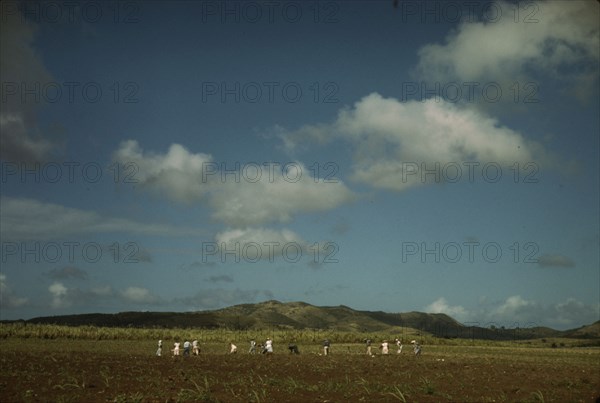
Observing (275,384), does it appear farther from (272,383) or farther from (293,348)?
(293,348)

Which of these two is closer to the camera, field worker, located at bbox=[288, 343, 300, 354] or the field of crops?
the field of crops

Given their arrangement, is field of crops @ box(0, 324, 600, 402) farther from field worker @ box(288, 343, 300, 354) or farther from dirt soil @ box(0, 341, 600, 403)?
field worker @ box(288, 343, 300, 354)

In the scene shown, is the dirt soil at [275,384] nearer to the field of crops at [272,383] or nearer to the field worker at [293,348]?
the field of crops at [272,383]

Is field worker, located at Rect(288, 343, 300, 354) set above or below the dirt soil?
below

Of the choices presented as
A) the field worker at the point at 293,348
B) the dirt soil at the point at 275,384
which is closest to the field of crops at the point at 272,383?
the dirt soil at the point at 275,384

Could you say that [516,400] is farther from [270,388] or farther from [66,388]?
[66,388]

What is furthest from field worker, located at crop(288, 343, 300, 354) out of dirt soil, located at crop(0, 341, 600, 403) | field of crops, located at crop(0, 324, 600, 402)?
dirt soil, located at crop(0, 341, 600, 403)

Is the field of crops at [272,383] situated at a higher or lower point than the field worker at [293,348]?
higher

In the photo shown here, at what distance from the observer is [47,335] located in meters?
73.2

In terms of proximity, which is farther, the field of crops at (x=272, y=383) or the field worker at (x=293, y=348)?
the field worker at (x=293, y=348)

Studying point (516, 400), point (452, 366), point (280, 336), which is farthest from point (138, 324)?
point (516, 400)

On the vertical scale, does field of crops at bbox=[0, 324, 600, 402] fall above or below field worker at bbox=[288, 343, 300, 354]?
above

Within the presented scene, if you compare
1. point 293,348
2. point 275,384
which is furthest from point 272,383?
point 293,348

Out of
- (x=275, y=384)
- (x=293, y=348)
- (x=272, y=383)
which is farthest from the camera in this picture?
(x=293, y=348)
